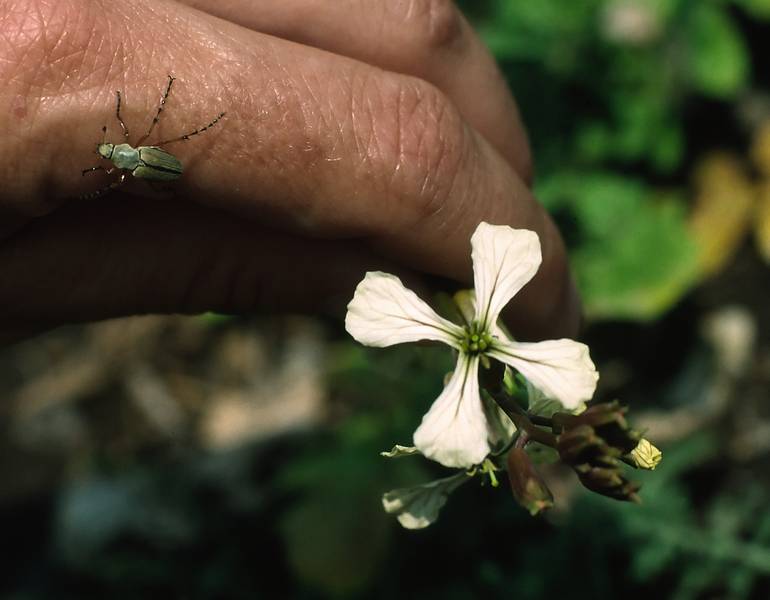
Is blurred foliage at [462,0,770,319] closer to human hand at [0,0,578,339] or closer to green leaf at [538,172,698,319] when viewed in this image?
green leaf at [538,172,698,319]

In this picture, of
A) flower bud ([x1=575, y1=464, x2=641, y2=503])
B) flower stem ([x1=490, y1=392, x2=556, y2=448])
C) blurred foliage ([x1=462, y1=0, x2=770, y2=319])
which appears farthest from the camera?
blurred foliage ([x1=462, y1=0, x2=770, y2=319])

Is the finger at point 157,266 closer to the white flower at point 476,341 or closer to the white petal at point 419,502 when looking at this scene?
the white flower at point 476,341

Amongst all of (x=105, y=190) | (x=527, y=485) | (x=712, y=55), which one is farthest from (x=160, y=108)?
(x=712, y=55)

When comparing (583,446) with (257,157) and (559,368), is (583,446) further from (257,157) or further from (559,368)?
(257,157)

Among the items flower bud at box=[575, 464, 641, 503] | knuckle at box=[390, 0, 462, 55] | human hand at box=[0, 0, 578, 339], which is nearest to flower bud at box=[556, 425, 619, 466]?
flower bud at box=[575, 464, 641, 503]

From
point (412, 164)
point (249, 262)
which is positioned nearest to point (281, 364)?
point (249, 262)

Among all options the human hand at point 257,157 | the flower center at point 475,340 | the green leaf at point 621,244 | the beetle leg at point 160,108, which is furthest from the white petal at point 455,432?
the green leaf at point 621,244
